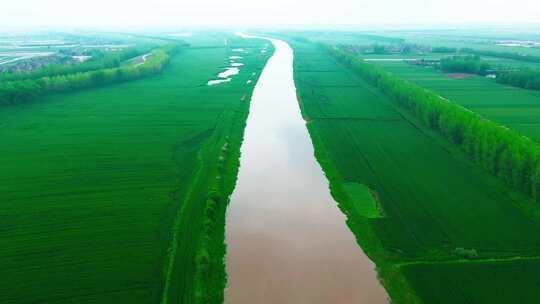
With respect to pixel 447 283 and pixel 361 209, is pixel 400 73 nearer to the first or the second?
pixel 361 209

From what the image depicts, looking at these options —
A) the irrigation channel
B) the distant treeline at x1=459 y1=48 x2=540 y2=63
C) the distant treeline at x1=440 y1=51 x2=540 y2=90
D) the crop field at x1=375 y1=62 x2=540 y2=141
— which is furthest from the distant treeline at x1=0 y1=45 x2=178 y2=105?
the distant treeline at x1=459 y1=48 x2=540 y2=63

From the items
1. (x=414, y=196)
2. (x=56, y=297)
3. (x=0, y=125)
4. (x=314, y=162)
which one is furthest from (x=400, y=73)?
(x=56, y=297)

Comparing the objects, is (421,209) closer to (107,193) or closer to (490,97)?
(107,193)

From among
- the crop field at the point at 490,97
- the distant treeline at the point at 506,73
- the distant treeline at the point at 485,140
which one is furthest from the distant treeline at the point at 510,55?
the distant treeline at the point at 485,140

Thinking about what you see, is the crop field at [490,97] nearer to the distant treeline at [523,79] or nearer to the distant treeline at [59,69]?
the distant treeline at [523,79]

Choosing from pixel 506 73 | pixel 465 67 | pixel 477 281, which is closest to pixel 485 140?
pixel 477 281

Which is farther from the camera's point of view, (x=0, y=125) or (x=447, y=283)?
(x=0, y=125)

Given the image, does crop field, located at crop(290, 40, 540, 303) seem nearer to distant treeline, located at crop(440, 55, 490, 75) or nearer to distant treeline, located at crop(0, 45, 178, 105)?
distant treeline, located at crop(440, 55, 490, 75)
